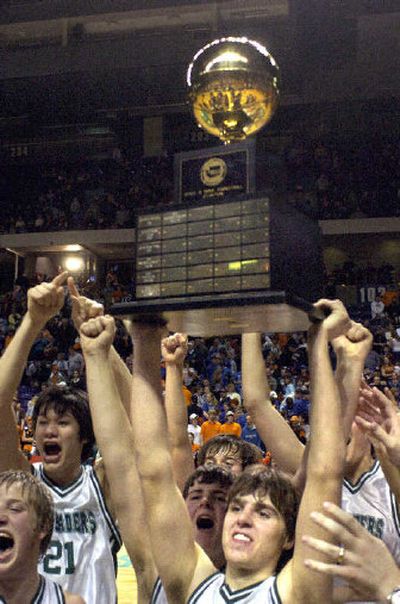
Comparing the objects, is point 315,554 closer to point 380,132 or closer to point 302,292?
point 302,292

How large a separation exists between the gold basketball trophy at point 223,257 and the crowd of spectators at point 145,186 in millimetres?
15067

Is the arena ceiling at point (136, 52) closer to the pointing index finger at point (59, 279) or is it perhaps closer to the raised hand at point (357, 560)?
the pointing index finger at point (59, 279)

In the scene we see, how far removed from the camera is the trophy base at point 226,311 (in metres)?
1.73

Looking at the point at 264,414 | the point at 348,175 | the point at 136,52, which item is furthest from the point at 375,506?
the point at 348,175

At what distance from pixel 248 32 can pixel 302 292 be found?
43.3 ft

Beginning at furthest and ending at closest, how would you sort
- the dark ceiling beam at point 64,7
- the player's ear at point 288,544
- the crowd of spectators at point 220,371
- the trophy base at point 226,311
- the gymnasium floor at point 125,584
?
1. the dark ceiling beam at point 64,7
2. the crowd of spectators at point 220,371
3. the gymnasium floor at point 125,584
4. the player's ear at point 288,544
5. the trophy base at point 226,311

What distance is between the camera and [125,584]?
19.2 feet

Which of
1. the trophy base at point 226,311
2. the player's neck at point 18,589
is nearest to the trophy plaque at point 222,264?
the trophy base at point 226,311

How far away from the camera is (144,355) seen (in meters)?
1.95

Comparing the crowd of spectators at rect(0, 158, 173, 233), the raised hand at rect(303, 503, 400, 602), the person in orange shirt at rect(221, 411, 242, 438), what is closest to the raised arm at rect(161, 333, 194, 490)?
the raised hand at rect(303, 503, 400, 602)

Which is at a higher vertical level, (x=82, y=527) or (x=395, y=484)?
(x=395, y=484)

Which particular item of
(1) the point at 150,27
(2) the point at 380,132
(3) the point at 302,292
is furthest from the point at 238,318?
(2) the point at 380,132

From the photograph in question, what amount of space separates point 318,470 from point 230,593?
0.37 m

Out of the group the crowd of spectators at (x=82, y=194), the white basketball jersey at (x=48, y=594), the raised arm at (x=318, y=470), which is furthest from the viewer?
the crowd of spectators at (x=82, y=194)
